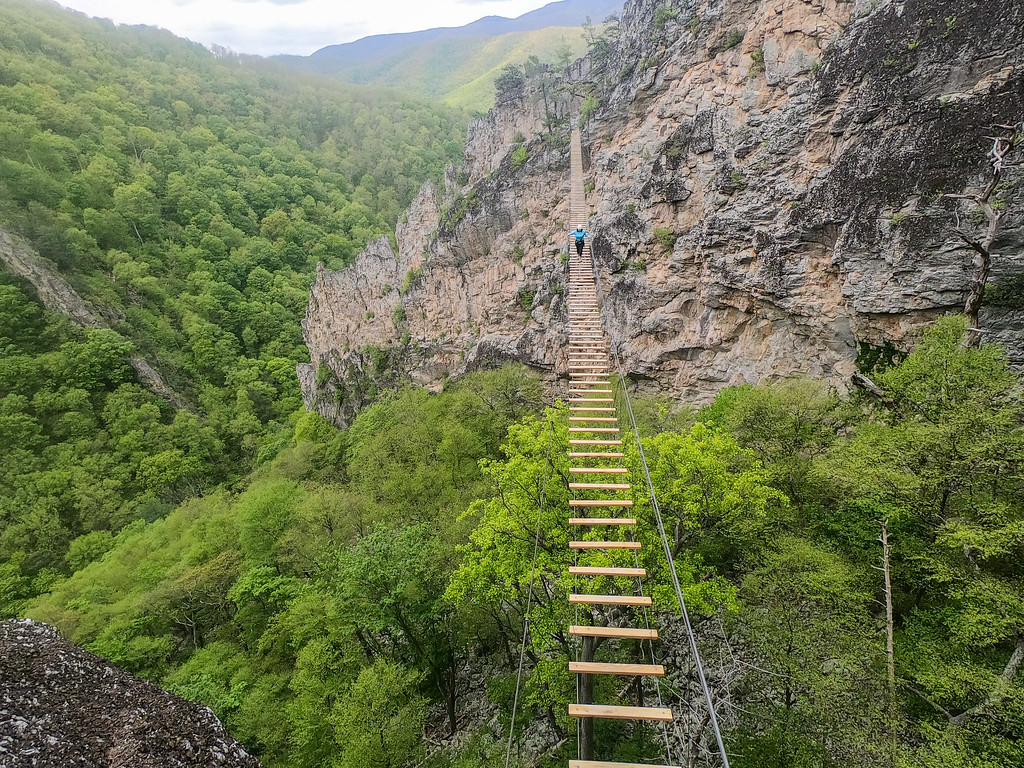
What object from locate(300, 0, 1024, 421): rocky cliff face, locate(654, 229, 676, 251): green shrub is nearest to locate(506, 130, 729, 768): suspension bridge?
locate(654, 229, 676, 251): green shrub

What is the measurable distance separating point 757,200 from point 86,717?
21.3 meters

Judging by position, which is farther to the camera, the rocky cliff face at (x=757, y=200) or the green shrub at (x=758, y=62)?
the green shrub at (x=758, y=62)

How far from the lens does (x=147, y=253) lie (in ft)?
199

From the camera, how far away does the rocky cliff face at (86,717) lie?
5949mm

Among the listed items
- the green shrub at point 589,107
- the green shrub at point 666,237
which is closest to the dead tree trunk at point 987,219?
the green shrub at point 666,237

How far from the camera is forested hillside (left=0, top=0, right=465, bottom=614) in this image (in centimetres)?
3972

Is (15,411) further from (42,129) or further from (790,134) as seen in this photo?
(790,134)

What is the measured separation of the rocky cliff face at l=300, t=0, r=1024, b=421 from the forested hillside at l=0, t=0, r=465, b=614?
3153 cm

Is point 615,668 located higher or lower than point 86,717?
higher

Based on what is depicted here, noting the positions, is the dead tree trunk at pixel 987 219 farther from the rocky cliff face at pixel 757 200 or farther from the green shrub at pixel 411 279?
the green shrub at pixel 411 279

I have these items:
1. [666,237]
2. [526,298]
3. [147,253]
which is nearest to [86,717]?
[666,237]

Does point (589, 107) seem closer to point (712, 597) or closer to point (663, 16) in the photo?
point (663, 16)

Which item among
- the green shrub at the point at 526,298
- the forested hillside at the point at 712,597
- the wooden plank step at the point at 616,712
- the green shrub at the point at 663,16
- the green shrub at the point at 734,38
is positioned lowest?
the forested hillside at the point at 712,597

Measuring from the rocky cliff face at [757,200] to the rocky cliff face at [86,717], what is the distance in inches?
702
